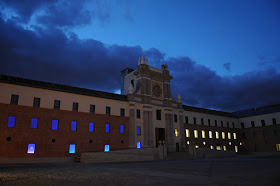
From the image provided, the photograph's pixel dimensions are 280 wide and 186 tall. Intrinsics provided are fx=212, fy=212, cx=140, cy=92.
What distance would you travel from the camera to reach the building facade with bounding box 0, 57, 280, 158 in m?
31.0

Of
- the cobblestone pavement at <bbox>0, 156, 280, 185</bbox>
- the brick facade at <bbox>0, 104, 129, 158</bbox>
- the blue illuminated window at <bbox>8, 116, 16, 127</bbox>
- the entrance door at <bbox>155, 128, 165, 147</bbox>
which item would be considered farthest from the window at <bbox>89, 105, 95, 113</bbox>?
the cobblestone pavement at <bbox>0, 156, 280, 185</bbox>

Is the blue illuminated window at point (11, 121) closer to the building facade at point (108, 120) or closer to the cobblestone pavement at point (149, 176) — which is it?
the building facade at point (108, 120)

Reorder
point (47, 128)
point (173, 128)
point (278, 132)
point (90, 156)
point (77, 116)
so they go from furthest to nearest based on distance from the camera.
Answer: point (278, 132) → point (173, 128) → point (77, 116) → point (47, 128) → point (90, 156)

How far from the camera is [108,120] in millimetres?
40031

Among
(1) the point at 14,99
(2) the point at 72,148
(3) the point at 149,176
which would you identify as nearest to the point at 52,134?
(2) the point at 72,148

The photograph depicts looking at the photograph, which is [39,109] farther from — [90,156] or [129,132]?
[129,132]

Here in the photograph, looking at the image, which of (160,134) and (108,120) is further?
(160,134)

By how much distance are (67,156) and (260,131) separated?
58.0 metres

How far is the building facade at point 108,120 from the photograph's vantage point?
102 ft

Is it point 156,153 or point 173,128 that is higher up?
point 173,128

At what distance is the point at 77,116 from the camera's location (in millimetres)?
36438

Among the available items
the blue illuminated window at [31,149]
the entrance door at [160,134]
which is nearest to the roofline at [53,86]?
the blue illuminated window at [31,149]

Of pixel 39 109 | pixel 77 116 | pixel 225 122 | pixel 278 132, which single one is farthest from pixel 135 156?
pixel 278 132

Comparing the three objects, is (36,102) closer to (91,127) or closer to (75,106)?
(75,106)
